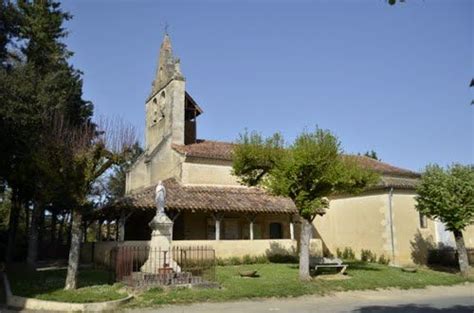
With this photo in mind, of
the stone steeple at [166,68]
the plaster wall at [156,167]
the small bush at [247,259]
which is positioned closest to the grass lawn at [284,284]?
the small bush at [247,259]

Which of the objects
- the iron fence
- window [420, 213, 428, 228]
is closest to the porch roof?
the iron fence

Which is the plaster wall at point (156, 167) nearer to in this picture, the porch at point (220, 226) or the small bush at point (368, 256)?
the porch at point (220, 226)

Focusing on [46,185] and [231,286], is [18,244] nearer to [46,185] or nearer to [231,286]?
[46,185]

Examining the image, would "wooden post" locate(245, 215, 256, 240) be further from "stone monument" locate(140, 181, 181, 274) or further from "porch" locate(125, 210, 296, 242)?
"stone monument" locate(140, 181, 181, 274)

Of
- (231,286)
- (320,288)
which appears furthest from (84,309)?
(320,288)

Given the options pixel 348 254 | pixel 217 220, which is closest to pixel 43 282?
pixel 217 220

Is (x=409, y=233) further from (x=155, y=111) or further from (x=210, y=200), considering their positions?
(x=155, y=111)

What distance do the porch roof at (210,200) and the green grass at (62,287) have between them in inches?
196

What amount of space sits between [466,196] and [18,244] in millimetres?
27826

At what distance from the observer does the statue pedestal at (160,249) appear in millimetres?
15695

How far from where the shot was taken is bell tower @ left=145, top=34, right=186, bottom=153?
29344 mm

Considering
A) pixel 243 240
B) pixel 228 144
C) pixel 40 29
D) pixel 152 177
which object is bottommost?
pixel 243 240

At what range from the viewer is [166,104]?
1195 inches

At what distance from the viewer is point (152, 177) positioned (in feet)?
102
